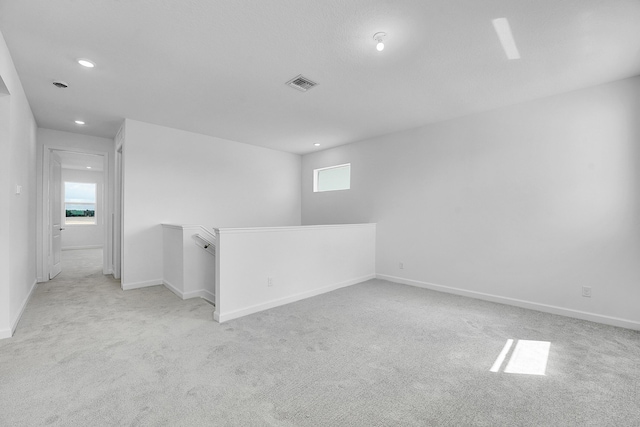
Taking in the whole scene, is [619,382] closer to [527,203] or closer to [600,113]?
[527,203]

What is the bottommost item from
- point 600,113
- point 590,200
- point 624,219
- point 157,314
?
point 157,314

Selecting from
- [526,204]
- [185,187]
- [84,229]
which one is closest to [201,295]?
[185,187]

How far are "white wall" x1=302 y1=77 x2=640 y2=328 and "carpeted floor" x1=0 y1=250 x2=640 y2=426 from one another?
46 centimetres

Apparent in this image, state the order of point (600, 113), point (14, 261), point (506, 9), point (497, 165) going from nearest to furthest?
point (506, 9), point (14, 261), point (600, 113), point (497, 165)

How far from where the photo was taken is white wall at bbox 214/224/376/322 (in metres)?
3.14

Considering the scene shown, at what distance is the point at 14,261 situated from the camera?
9.39 ft

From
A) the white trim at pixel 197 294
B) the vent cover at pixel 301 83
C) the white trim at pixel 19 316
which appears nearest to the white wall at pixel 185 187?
the white trim at pixel 197 294

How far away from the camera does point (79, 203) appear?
9.57m

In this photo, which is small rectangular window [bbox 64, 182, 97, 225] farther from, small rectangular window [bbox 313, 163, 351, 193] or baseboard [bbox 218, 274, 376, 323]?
baseboard [bbox 218, 274, 376, 323]

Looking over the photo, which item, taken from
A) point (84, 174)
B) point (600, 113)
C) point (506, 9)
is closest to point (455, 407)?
point (506, 9)

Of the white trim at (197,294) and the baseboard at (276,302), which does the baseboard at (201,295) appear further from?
the baseboard at (276,302)

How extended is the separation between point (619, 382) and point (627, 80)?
9.79 ft

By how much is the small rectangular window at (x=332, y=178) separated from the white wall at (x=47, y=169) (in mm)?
4024

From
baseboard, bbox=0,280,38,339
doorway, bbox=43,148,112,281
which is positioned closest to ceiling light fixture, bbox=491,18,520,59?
baseboard, bbox=0,280,38,339
